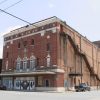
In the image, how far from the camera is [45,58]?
5269 cm

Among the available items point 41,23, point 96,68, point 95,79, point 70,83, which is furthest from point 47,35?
point 96,68

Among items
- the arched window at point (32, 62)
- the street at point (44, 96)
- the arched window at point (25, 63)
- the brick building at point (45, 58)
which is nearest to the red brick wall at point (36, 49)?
the brick building at point (45, 58)

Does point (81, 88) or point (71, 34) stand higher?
point (71, 34)

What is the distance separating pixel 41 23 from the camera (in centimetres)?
5441

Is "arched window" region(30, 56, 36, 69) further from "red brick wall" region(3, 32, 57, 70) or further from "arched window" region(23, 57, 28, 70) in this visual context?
"arched window" region(23, 57, 28, 70)

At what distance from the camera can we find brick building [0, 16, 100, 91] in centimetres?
5100

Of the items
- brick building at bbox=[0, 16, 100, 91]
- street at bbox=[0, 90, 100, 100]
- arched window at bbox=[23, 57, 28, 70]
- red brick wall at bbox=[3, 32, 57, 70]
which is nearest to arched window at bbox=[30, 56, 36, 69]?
brick building at bbox=[0, 16, 100, 91]

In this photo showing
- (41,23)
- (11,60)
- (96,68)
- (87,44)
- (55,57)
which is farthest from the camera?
(96,68)

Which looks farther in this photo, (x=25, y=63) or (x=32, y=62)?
(x=25, y=63)

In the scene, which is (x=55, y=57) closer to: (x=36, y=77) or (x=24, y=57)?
(x=36, y=77)

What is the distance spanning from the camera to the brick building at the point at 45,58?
2008 inches

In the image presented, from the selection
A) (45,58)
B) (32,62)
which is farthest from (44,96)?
(32,62)

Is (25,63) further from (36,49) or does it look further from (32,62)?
(36,49)

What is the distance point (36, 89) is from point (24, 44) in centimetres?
1186
